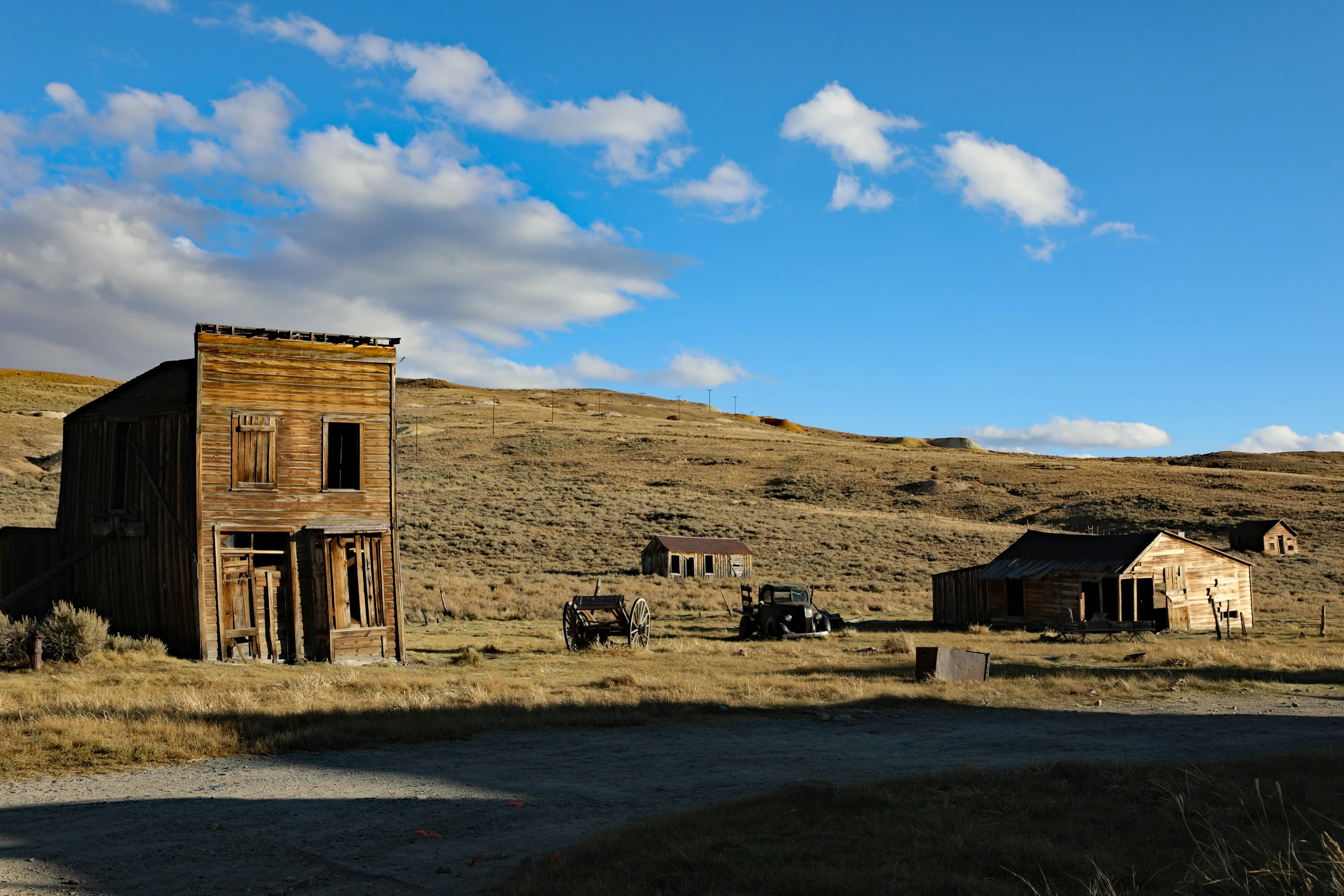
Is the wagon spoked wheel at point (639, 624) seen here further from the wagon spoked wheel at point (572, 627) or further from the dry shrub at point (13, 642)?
the dry shrub at point (13, 642)

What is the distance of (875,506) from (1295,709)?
5640 centimetres

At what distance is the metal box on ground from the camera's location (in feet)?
59.7

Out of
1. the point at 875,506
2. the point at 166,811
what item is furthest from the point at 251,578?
the point at 875,506

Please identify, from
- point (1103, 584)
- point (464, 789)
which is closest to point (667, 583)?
point (1103, 584)

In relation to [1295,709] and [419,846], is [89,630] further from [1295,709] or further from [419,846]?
[1295,709]

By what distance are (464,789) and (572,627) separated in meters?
14.3

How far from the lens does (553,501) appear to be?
62.8 metres

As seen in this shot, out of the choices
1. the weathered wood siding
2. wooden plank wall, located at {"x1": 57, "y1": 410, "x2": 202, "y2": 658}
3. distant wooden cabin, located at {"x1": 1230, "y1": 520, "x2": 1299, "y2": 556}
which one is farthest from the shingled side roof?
wooden plank wall, located at {"x1": 57, "y1": 410, "x2": 202, "y2": 658}

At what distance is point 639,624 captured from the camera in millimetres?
24203

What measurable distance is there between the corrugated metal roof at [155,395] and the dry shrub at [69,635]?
4406 mm

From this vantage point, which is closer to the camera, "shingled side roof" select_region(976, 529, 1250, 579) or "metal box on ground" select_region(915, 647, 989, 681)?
"metal box on ground" select_region(915, 647, 989, 681)

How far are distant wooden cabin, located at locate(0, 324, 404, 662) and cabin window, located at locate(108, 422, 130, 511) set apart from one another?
40mm

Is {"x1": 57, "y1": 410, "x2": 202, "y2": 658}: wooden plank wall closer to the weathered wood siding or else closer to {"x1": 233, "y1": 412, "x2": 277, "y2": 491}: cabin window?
{"x1": 233, "y1": 412, "x2": 277, "y2": 491}: cabin window

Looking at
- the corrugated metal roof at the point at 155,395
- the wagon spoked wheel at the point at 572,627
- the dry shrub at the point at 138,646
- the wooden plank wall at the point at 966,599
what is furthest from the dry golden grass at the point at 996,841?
the wooden plank wall at the point at 966,599
